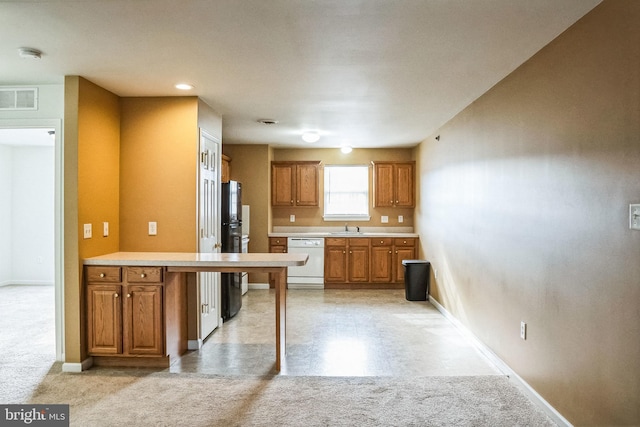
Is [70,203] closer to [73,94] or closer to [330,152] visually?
[73,94]

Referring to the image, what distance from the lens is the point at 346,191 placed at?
7.89 m

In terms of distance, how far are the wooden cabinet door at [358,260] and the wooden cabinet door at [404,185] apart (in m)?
1.01

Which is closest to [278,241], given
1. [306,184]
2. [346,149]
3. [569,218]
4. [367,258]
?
[306,184]

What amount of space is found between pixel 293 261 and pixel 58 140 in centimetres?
226

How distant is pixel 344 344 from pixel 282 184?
3919 mm

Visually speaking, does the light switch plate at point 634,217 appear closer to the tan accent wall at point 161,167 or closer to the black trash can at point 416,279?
the tan accent wall at point 161,167

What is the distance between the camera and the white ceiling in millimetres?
2316

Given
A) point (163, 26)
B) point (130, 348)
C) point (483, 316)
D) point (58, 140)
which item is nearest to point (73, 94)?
point (58, 140)

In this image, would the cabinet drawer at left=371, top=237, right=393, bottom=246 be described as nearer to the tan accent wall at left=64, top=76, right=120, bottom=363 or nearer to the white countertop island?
the white countertop island

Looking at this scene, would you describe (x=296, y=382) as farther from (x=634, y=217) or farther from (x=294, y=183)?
(x=294, y=183)

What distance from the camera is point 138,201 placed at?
4129 mm

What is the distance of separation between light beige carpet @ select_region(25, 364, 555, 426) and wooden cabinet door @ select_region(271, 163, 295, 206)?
4.43m

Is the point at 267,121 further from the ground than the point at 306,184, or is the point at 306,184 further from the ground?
the point at 267,121

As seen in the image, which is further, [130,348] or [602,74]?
[130,348]
